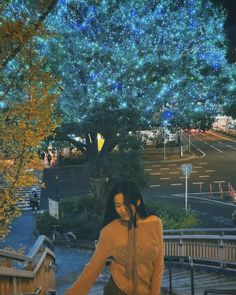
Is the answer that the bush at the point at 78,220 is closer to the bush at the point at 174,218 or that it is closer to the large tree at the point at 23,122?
the bush at the point at 174,218

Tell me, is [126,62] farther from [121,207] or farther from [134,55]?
[121,207]

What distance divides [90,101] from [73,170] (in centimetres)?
2172

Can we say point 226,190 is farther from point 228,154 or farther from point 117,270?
point 117,270

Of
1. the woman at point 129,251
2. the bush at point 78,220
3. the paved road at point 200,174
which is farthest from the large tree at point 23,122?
the paved road at point 200,174

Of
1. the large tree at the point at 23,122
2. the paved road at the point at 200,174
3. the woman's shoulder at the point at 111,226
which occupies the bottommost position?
the paved road at the point at 200,174

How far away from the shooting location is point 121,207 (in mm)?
3213

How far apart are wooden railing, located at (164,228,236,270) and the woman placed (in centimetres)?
709

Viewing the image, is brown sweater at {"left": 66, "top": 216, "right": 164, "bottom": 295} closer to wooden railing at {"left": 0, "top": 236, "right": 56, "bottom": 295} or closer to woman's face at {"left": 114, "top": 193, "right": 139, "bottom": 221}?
woman's face at {"left": 114, "top": 193, "right": 139, "bottom": 221}

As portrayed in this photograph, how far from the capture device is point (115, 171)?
21094 millimetres

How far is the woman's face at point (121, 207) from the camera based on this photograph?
3.20m

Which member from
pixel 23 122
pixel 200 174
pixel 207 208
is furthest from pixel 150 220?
pixel 200 174

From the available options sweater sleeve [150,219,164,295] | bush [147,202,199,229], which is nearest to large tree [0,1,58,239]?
sweater sleeve [150,219,164,295]

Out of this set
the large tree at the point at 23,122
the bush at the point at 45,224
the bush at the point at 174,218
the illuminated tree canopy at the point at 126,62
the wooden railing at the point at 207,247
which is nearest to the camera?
the large tree at the point at 23,122

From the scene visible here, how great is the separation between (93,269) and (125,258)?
231mm
